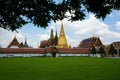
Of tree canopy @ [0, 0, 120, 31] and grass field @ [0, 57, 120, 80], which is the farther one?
grass field @ [0, 57, 120, 80]

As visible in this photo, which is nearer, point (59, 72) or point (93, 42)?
point (59, 72)

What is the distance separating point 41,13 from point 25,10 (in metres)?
0.25

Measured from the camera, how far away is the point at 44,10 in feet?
13.2

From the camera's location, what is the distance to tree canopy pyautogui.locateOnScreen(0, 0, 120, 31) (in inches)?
152

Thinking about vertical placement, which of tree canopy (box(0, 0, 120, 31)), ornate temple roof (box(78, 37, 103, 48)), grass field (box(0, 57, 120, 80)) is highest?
ornate temple roof (box(78, 37, 103, 48))

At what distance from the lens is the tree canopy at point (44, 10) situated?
152 inches

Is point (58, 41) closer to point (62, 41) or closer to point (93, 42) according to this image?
point (62, 41)

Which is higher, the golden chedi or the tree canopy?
the golden chedi

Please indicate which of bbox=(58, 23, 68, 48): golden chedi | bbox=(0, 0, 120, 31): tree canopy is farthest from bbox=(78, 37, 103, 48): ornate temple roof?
bbox=(0, 0, 120, 31): tree canopy

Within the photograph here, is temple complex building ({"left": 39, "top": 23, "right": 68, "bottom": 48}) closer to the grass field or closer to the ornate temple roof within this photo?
the ornate temple roof

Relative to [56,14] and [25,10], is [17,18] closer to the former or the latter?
[25,10]

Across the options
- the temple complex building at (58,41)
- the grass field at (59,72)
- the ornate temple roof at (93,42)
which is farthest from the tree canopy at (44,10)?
the temple complex building at (58,41)

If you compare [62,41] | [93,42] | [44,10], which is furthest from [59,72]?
[62,41]

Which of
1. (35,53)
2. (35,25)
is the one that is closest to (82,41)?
(35,53)
